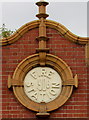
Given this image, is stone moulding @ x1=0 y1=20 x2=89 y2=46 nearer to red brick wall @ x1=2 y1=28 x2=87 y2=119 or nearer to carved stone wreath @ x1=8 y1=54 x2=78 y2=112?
red brick wall @ x1=2 y1=28 x2=87 y2=119

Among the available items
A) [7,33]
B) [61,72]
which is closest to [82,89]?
[61,72]

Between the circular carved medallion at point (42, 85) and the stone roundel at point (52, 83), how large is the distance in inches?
1.3

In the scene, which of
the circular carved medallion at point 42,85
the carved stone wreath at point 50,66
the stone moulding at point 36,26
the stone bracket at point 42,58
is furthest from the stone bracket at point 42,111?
the stone moulding at point 36,26

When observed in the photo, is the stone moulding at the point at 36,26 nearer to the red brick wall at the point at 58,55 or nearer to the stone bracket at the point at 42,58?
the red brick wall at the point at 58,55

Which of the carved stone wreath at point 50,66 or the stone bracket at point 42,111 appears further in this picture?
the carved stone wreath at point 50,66

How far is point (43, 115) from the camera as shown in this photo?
1689 cm

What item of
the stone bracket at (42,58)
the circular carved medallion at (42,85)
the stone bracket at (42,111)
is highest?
the stone bracket at (42,58)

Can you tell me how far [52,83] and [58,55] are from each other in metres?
0.99

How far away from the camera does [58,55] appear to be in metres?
17.7

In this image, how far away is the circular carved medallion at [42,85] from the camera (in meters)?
17.3

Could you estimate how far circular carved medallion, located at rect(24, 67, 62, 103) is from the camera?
1730cm

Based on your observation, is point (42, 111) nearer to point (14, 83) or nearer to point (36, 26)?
point (14, 83)

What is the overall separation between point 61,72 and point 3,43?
7.22 feet

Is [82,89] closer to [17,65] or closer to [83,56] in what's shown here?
[83,56]
